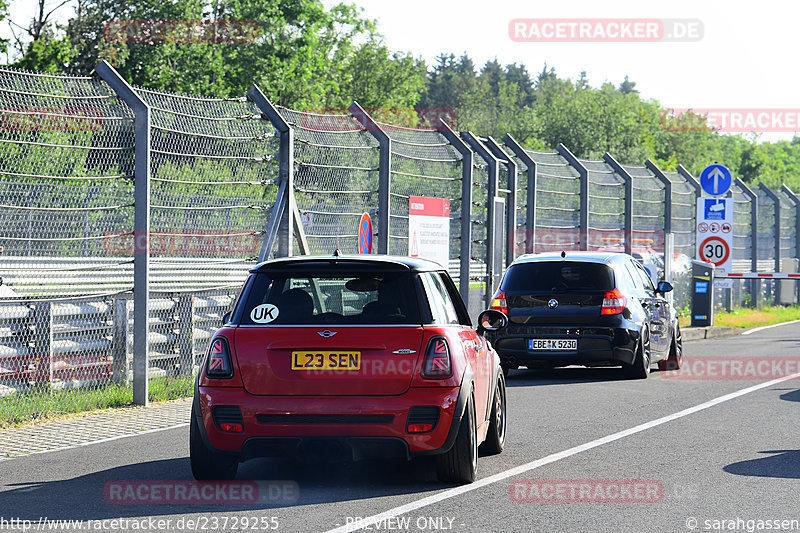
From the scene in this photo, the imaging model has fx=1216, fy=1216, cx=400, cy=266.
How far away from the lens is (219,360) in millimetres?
7465

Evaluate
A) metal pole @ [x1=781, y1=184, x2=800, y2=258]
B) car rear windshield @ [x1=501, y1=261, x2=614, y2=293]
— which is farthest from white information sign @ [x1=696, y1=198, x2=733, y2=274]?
metal pole @ [x1=781, y1=184, x2=800, y2=258]

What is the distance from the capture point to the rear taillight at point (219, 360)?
24.3ft

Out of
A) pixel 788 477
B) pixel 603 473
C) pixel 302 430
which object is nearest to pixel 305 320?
pixel 302 430

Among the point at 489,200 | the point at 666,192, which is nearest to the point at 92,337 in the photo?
the point at 489,200

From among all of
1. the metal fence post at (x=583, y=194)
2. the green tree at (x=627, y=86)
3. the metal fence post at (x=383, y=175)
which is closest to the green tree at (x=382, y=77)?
the metal fence post at (x=583, y=194)

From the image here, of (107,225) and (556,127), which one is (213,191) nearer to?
(107,225)

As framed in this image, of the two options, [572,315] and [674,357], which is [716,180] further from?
[572,315]

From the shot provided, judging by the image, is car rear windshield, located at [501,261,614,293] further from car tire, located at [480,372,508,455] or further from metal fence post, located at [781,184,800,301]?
metal fence post, located at [781,184,800,301]

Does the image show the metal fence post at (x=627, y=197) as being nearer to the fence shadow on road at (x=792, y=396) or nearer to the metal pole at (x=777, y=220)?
the metal pole at (x=777, y=220)

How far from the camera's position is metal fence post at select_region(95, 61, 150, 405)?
1196cm

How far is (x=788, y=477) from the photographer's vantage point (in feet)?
26.1

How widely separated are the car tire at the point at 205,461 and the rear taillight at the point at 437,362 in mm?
1353

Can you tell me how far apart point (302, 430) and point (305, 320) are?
71 centimetres

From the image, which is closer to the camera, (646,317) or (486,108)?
(646,317)
